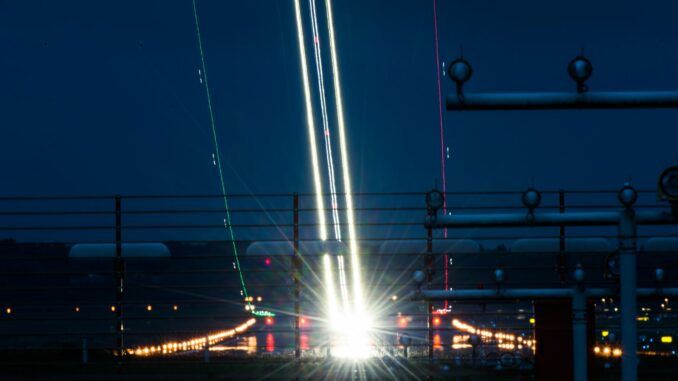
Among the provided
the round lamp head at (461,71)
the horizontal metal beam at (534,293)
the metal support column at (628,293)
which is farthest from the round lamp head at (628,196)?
the round lamp head at (461,71)

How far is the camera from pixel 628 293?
991cm

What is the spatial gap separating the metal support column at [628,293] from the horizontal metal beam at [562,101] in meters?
1.11

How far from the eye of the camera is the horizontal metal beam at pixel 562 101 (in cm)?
941

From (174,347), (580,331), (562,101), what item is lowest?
(174,347)

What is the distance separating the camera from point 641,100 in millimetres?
9555

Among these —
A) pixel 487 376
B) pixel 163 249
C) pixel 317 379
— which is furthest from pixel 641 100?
pixel 163 249

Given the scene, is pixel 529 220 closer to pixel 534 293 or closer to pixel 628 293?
pixel 534 293

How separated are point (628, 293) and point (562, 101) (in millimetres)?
2067

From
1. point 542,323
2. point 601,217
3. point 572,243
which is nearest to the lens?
point 601,217

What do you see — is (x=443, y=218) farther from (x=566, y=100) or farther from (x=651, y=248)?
(x=651, y=248)

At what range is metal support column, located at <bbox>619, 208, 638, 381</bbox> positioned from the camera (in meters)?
9.85

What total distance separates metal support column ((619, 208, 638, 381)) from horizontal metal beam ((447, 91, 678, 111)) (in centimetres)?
111

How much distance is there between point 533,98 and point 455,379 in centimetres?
472

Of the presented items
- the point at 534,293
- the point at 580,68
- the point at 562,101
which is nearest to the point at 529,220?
the point at 534,293
